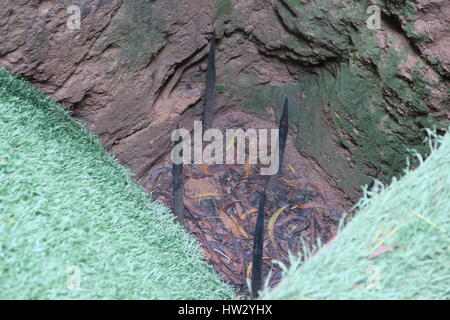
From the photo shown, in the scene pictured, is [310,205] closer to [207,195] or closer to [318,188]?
[318,188]

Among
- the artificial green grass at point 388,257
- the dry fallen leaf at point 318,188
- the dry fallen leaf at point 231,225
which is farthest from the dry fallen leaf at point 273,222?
the artificial green grass at point 388,257

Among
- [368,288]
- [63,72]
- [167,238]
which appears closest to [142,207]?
[167,238]

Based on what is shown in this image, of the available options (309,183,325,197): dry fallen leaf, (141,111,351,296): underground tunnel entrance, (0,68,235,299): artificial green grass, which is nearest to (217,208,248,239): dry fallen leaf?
(141,111,351,296): underground tunnel entrance

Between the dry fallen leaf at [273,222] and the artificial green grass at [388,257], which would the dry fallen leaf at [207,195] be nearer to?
the dry fallen leaf at [273,222]

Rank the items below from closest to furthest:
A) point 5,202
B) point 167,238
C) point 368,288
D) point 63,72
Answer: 1. point 368,288
2. point 5,202
3. point 167,238
4. point 63,72

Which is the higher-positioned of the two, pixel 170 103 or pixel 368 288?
pixel 368 288

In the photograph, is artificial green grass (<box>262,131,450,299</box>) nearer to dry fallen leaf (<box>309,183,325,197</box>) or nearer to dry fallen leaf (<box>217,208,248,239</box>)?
dry fallen leaf (<box>217,208,248,239</box>)

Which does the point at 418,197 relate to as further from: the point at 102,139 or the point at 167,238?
the point at 102,139
